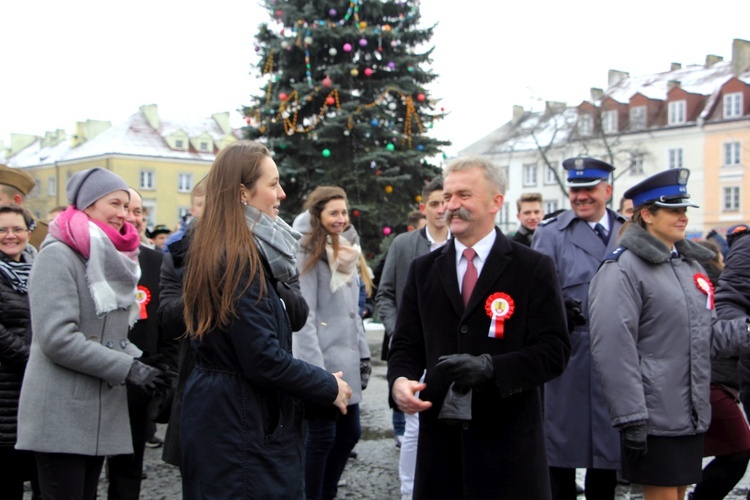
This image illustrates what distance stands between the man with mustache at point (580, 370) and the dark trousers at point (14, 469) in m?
3.14

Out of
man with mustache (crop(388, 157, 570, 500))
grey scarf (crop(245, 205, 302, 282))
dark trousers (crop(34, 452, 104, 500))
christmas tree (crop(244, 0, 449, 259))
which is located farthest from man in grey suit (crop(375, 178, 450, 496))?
christmas tree (crop(244, 0, 449, 259))

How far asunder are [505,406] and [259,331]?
1.14 meters

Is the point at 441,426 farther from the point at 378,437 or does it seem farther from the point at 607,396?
the point at 378,437

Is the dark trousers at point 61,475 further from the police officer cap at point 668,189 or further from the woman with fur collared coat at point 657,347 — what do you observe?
the police officer cap at point 668,189

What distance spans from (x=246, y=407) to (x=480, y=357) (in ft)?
3.19

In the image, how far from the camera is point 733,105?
44.8 metres

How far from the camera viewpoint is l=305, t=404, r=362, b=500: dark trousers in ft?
17.1

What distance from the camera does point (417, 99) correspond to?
52.5 ft

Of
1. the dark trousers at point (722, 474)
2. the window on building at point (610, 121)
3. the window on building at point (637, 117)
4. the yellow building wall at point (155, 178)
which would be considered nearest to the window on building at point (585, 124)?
the window on building at point (610, 121)

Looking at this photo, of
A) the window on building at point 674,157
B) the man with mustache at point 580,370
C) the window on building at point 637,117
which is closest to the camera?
the man with mustache at point 580,370

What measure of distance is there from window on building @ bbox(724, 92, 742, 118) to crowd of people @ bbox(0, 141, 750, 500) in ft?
145

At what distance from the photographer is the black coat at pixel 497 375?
334 centimetres

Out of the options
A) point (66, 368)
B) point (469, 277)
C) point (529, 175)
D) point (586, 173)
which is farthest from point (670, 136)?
point (66, 368)

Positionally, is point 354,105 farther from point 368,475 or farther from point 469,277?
point 469,277
